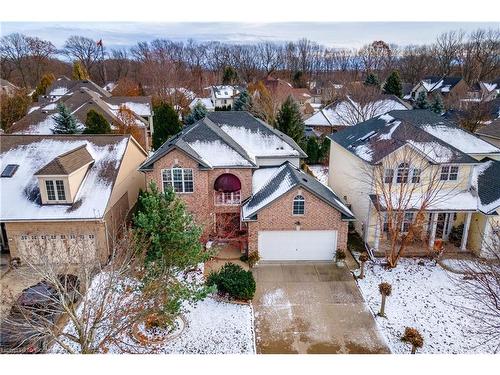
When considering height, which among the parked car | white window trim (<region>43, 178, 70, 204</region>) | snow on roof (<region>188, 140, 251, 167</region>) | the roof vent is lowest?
the parked car

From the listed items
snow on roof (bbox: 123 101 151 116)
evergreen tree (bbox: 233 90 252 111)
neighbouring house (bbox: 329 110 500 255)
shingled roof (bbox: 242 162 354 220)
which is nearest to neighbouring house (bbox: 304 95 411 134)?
evergreen tree (bbox: 233 90 252 111)

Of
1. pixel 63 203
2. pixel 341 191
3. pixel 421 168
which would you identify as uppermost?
pixel 421 168

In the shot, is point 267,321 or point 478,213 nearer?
point 267,321

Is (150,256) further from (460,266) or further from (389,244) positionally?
(460,266)

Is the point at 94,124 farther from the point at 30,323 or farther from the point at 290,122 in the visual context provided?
the point at 30,323

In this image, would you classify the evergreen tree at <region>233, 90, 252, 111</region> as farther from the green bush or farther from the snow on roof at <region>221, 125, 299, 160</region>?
the green bush

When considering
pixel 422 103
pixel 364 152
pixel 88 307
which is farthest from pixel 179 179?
pixel 422 103

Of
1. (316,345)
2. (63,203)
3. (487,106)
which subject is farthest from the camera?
(487,106)

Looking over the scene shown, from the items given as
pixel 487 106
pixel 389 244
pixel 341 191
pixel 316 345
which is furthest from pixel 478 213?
pixel 487 106
